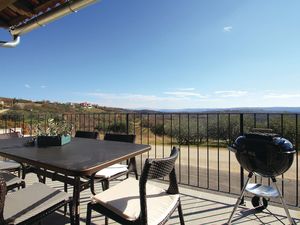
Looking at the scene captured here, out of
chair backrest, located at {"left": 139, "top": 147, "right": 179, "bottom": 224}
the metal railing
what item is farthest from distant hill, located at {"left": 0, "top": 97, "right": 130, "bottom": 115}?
chair backrest, located at {"left": 139, "top": 147, "right": 179, "bottom": 224}

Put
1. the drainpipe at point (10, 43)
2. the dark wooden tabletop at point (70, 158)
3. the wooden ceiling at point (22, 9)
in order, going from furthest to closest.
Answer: the drainpipe at point (10, 43) < the wooden ceiling at point (22, 9) < the dark wooden tabletop at point (70, 158)

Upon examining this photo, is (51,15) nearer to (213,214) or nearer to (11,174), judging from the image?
(11,174)

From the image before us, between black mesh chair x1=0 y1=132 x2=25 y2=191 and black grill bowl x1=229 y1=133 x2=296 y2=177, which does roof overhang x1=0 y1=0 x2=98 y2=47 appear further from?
black grill bowl x1=229 y1=133 x2=296 y2=177

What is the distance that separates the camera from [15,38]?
375 centimetres

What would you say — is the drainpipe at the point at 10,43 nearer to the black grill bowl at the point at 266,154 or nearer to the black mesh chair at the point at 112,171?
the black mesh chair at the point at 112,171

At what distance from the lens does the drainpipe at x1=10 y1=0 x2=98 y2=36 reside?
2.64 meters

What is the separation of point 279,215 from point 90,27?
8600 mm

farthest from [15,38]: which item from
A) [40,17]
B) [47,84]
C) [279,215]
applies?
[47,84]

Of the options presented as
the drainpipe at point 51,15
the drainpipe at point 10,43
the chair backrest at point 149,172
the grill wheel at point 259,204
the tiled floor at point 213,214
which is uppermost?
the drainpipe at point 51,15

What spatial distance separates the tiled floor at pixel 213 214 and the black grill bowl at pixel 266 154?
707 millimetres

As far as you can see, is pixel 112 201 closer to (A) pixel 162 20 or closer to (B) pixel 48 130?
(B) pixel 48 130

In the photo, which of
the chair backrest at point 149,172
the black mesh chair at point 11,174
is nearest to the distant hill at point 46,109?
the black mesh chair at point 11,174

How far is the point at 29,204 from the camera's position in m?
1.59

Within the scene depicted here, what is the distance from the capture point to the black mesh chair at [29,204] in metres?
1.39
